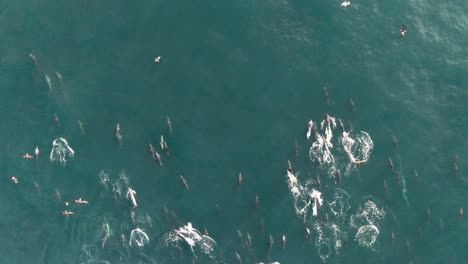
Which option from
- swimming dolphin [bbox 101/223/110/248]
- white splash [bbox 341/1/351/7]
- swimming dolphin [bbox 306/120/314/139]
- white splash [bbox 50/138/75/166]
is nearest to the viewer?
swimming dolphin [bbox 101/223/110/248]

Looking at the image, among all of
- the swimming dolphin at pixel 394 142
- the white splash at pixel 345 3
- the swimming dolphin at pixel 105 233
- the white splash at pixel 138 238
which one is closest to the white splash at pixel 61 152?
the swimming dolphin at pixel 105 233

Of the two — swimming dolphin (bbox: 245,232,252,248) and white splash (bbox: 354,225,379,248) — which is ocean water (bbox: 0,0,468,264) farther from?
swimming dolphin (bbox: 245,232,252,248)

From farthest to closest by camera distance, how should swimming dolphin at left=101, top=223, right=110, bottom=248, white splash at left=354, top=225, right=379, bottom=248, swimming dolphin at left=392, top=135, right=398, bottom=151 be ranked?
swimming dolphin at left=392, top=135, right=398, bottom=151
swimming dolphin at left=101, top=223, right=110, bottom=248
white splash at left=354, top=225, right=379, bottom=248

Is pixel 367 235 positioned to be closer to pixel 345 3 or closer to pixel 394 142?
pixel 394 142

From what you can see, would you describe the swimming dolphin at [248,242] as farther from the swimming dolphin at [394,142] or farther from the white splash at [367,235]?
the swimming dolphin at [394,142]

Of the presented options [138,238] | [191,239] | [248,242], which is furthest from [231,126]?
[138,238]

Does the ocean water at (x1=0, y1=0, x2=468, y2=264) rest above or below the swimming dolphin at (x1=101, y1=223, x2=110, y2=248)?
above

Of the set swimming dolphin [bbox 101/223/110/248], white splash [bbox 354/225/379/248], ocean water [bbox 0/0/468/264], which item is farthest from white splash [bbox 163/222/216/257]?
white splash [bbox 354/225/379/248]
